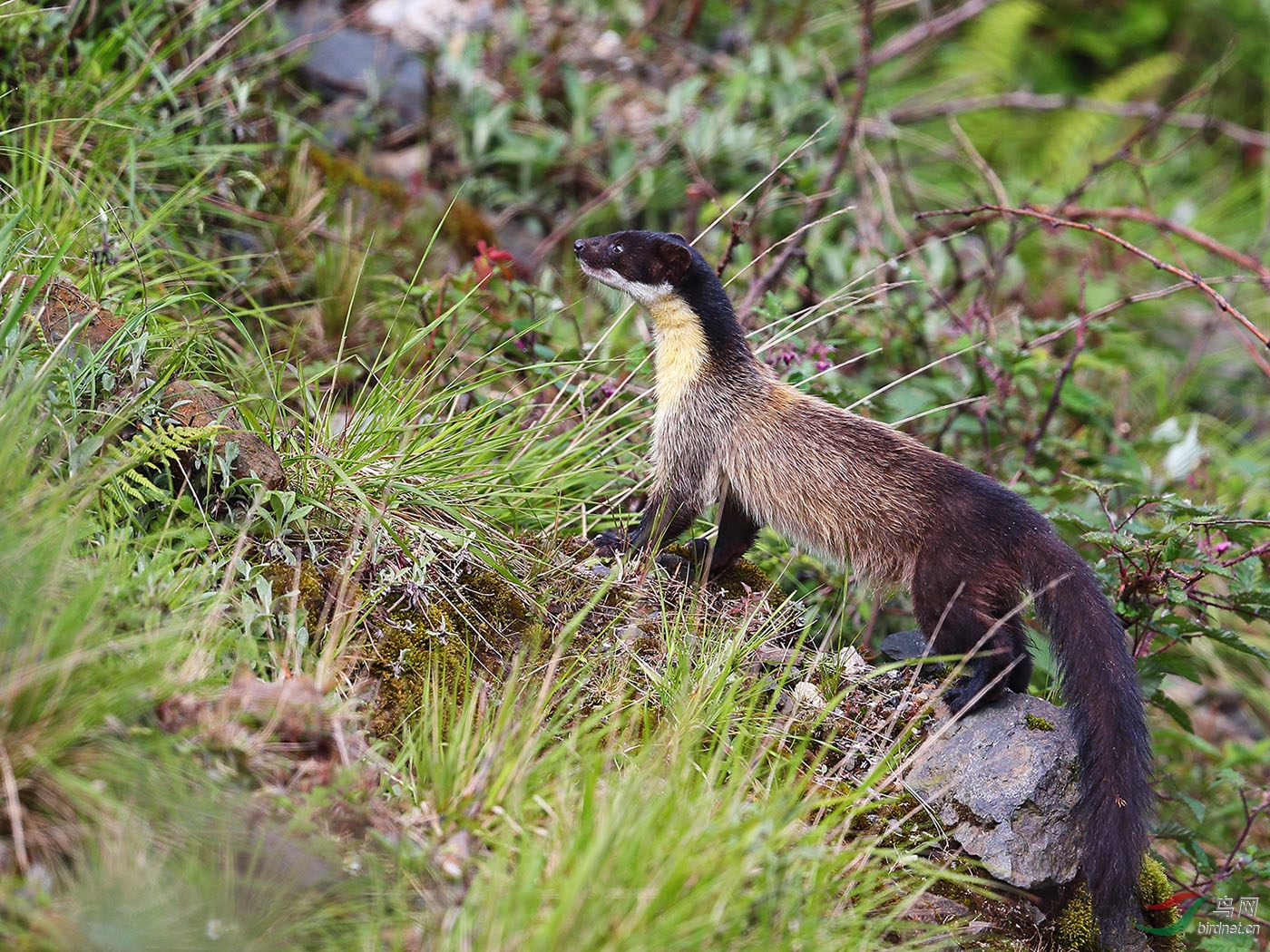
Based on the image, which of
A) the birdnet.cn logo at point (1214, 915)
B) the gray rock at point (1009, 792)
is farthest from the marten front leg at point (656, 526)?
the birdnet.cn logo at point (1214, 915)

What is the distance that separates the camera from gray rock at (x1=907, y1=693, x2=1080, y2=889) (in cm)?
387

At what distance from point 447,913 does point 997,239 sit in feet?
28.5

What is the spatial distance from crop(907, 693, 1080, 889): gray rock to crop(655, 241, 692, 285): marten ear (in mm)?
2305

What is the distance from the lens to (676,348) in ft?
17.2

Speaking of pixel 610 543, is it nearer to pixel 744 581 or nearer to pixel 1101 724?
pixel 744 581

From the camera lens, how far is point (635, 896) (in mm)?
2766

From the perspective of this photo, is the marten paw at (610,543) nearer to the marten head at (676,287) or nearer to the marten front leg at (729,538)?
the marten front leg at (729,538)

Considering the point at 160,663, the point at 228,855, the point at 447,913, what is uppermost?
the point at 160,663

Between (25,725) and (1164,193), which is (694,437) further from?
(1164,193)

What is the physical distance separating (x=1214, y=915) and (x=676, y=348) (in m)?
3.28

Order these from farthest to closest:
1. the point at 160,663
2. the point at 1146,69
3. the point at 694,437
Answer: the point at 1146,69, the point at 694,437, the point at 160,663

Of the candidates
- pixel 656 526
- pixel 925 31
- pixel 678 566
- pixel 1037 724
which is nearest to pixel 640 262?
pixel 656 526

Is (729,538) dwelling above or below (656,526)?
below

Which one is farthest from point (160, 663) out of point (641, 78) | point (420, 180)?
point (641, 78)
